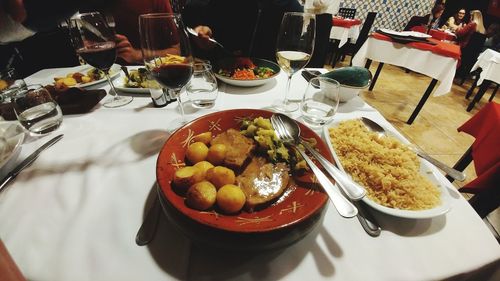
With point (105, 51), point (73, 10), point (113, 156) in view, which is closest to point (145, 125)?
point (113, 156)

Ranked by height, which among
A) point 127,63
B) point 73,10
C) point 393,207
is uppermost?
point 73,10

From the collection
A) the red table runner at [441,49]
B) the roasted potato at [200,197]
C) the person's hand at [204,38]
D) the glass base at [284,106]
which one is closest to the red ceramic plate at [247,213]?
the roasted potato at [200,197]

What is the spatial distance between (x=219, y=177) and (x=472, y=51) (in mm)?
5410

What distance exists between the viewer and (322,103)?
820 millimetres

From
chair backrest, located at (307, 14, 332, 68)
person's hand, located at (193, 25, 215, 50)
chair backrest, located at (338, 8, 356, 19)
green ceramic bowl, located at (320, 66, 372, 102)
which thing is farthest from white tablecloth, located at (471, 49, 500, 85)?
person's hand, located at (193, 25, 215, 50)

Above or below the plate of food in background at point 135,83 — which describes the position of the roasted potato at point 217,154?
above

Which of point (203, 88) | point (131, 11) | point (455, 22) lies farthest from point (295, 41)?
point (455, 22)

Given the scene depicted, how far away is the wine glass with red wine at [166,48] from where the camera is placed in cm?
59

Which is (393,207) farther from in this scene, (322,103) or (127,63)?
(127,63)

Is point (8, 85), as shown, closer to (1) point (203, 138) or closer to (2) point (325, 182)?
(1) point (203, 138)

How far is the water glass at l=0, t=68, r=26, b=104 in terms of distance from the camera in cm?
90

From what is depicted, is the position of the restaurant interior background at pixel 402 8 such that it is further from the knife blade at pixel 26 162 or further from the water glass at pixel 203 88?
the knife blade at pixel 26 162

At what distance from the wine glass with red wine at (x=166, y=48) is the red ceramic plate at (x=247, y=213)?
160 millimetres

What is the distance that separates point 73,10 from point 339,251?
24.7 inches
